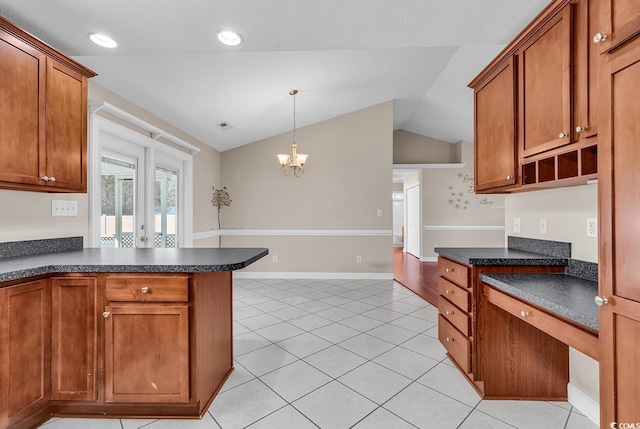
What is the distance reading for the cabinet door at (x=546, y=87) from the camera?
59.7 inches

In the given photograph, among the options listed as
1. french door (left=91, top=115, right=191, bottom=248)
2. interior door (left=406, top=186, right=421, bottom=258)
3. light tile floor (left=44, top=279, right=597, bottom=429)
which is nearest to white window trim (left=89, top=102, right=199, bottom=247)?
french door (left=91, top=115, right=191, bottom=248)

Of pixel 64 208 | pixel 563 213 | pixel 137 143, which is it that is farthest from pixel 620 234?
pixel 137 143

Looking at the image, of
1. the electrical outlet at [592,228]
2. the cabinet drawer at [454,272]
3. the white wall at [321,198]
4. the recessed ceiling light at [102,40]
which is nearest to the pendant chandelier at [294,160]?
the white wall at [321,198]

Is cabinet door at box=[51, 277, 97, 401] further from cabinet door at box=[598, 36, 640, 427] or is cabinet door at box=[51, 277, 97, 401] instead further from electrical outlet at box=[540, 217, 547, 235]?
electrical outlet at box=[540, 217, 547, 235]

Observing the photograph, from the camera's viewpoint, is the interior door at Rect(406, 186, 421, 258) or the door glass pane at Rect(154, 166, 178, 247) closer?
the door glass pane at Rect(154, 166, 178, 247)

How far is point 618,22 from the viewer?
101cm

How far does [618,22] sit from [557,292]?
1.11m

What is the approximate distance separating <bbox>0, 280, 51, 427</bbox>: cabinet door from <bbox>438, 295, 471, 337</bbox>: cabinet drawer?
A: 2483 millimetres

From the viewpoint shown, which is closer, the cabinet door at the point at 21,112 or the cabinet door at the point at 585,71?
the cabinet door at the point at 585,71

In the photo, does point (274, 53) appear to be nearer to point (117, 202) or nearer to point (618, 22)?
point (117, 202)

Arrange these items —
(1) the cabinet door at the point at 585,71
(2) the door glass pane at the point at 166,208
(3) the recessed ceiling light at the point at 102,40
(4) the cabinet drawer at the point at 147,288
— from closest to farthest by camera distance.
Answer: (1) the cabinet door at the point at 585,71 → (4) the cabinet drawer at the point at 147,288 → (3) the recessed ceiling light at the point at 102,40 → (2) the door glass pane at the point at 166,208

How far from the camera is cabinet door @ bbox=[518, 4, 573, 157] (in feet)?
4.98

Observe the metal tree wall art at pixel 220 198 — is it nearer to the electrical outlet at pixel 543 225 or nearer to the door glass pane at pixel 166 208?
the door glass pane at pixel 166 208

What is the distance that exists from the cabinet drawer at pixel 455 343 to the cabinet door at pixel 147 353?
1753mm
